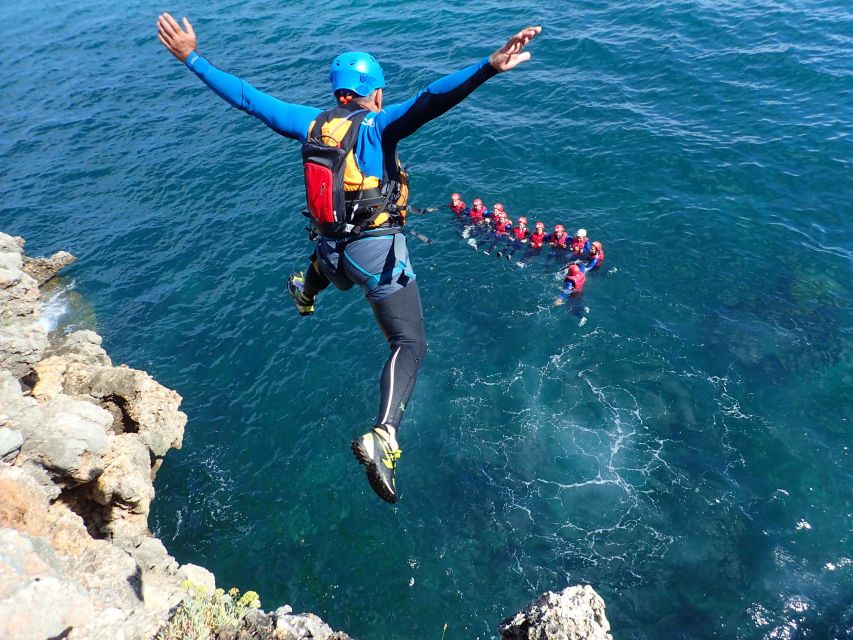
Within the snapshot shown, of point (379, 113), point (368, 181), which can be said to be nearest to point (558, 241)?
point (368, 181)

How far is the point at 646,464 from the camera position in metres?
14.8

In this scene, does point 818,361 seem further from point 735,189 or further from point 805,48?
point 805,48

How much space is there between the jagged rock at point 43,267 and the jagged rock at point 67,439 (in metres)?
16.1

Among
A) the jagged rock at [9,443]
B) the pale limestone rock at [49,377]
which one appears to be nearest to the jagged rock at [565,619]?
the jagged rock at [9,443]

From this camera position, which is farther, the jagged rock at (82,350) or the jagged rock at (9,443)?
the jagged rock at (82,350)

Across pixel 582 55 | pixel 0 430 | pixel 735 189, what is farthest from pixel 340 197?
pixel 582 55

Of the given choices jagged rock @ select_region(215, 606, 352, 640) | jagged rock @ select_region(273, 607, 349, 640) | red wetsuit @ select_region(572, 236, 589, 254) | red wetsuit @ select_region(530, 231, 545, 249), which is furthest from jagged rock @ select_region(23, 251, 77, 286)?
jagged rock @ select_region(273, 607, 349, 640)

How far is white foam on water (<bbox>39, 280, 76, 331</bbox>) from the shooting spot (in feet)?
74.3

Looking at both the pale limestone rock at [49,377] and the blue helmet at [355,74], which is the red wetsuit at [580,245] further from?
the pale limestone rock at [49,377]

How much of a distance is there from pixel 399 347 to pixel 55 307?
23.3 metres

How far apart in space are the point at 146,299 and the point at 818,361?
24.3m

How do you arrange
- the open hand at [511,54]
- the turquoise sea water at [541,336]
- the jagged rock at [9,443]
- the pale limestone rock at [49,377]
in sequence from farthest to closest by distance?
the pale limestone rock at [49,377]
the turquoise sea water at [541,336]
the jagged rock at [9,443]
the open hand at [511,54]

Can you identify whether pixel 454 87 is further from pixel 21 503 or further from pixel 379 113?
pixel 21 503

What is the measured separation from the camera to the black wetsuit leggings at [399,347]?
597 centimetres
